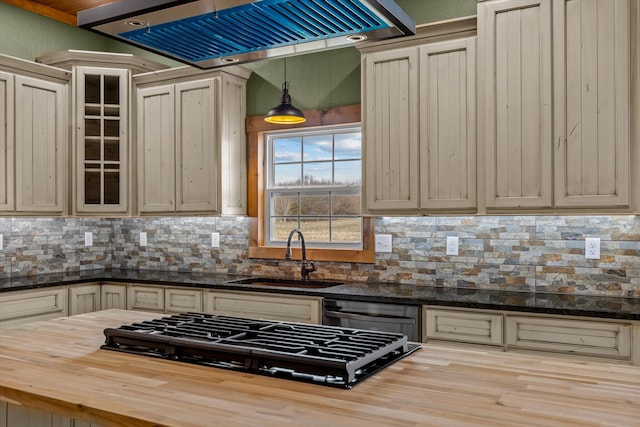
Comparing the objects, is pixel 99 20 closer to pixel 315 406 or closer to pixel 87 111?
pixel 315 406

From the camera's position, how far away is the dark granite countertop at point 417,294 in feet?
9.73

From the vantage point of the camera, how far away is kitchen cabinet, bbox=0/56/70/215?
436 cm

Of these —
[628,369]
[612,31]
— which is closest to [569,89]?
[612,31]

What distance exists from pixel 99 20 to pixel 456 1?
9.51 feet

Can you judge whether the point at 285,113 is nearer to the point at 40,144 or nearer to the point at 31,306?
the point at 40,144

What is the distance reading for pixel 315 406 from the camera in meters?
1.38

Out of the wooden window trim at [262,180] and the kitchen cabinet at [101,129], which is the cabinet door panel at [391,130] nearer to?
the wooden window trim at [262,180]

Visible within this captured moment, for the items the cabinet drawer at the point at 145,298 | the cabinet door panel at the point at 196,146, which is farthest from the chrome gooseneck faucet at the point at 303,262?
the cabinet drawer at the point at 145,298

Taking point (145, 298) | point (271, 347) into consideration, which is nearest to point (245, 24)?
point (271, 347)

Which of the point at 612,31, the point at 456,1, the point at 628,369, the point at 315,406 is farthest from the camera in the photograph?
the point at 456,1

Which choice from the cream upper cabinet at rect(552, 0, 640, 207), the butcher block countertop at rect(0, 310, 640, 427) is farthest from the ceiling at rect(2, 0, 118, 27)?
the butcher block countertop at rect(0, 310, 640, 427)

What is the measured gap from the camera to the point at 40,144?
15.0 ft

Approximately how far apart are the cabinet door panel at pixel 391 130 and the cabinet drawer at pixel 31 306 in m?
2.42

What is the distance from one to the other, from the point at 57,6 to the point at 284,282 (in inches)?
124
